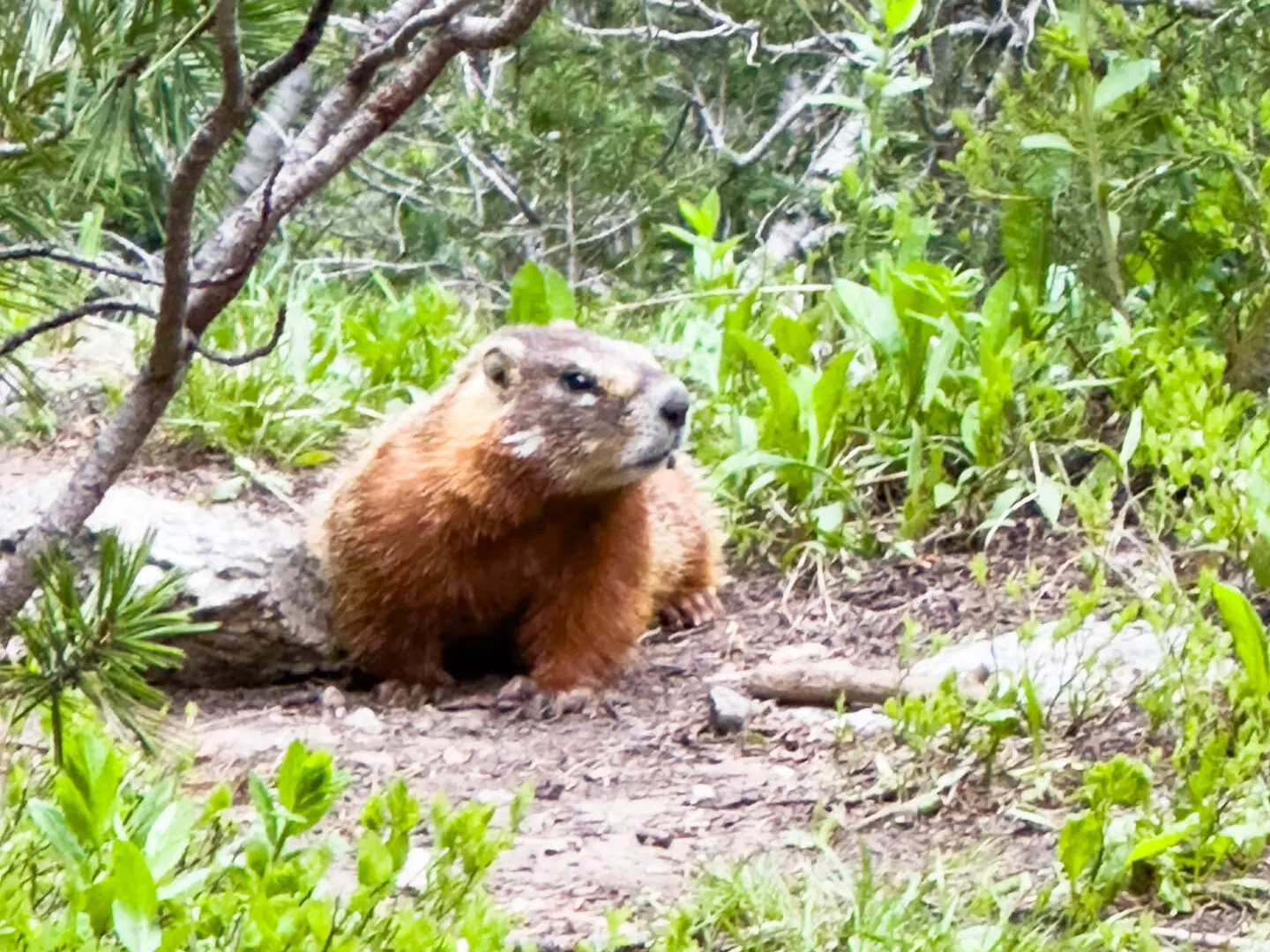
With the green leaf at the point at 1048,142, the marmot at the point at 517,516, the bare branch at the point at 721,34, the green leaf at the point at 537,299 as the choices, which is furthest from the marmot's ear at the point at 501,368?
the bare branch at the point at 721,34

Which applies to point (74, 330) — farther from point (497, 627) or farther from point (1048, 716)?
point (1048, 716)

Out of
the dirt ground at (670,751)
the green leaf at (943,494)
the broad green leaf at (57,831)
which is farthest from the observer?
the green leaf at (943,494)

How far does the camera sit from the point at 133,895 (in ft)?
5.88

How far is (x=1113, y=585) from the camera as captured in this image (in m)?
3.90

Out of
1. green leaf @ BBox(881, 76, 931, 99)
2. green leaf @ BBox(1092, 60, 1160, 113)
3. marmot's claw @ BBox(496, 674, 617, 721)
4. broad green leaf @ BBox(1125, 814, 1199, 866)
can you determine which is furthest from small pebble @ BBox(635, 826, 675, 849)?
green leaf @ BBox(881, 76, 931, 99)

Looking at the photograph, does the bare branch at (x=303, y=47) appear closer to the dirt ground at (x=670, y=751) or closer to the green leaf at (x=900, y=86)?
the dirt ground at (x=670, y=751)

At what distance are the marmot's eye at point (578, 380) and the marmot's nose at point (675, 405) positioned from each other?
0.54 feet

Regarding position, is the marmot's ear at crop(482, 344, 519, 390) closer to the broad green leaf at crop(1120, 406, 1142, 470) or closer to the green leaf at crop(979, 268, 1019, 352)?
the green leaf at crop(979, 268, 1019, 352)

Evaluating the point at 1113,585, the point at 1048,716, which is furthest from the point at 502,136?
the point at 1048,716

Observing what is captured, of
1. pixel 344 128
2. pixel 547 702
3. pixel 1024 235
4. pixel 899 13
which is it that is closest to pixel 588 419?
pixel 547 702

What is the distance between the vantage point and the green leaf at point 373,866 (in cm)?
194

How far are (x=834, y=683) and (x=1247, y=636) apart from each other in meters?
0.86

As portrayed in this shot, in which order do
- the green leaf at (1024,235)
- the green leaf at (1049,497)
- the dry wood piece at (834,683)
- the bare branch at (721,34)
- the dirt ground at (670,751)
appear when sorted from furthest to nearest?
the bare branch at (721,34)
the green leaf at (1024,235)
the green leaf at (1049,497)
the dry wood piece at (834,683)
the dirt ground at (670,751)

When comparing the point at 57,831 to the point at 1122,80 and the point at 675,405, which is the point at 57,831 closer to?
the point at 675,405
